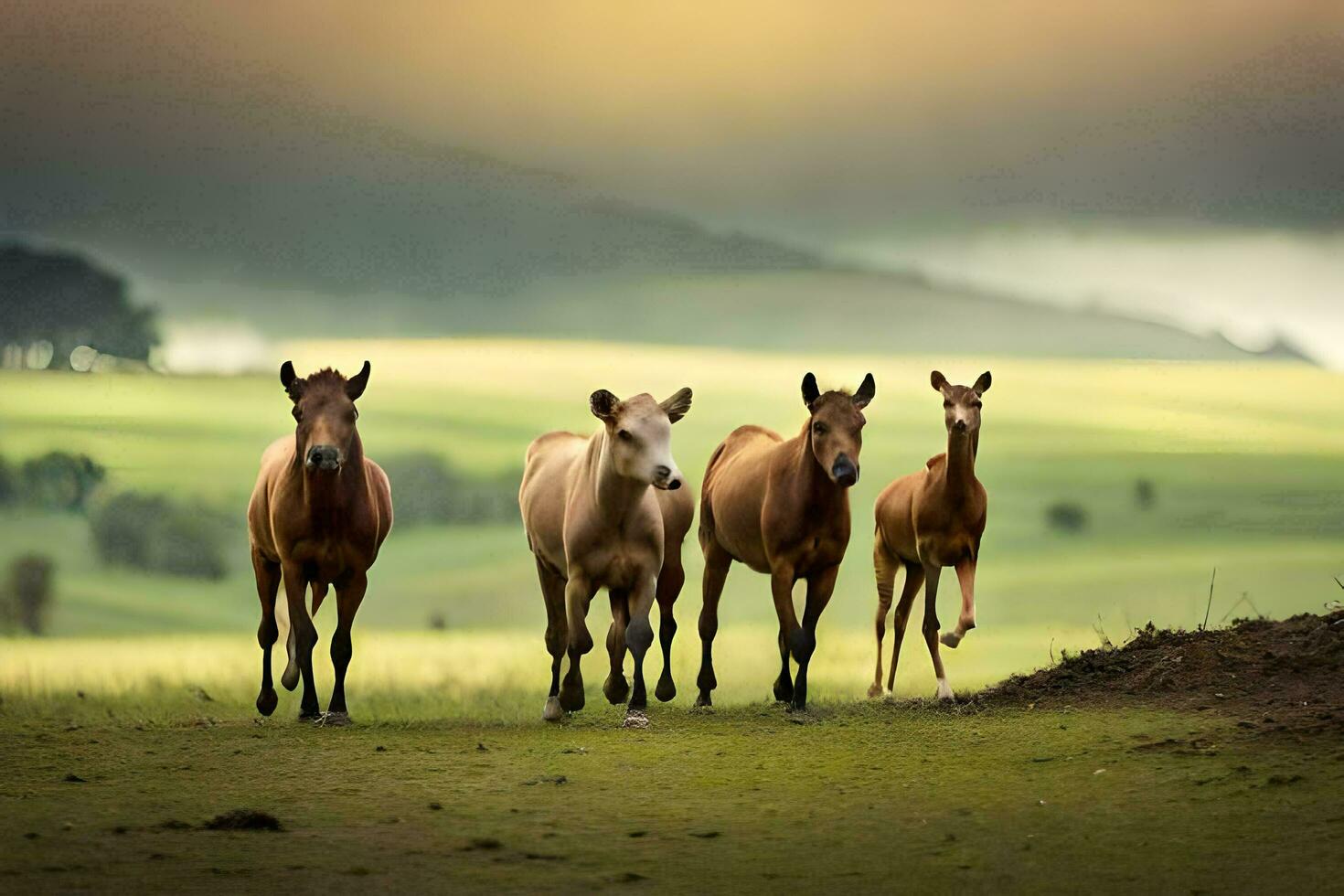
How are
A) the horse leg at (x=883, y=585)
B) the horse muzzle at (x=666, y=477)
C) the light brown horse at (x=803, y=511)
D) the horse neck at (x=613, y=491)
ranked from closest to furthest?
the horse muzzle at (x=666, y=477)
the horse neck at (x=613, y=491)
the light brown horse at (x=803, y=511)
the horse leg at (x=883, y=585)

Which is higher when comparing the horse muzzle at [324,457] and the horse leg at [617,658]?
the horse muzzle at [324,457]

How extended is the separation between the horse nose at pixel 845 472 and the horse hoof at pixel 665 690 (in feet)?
9.11

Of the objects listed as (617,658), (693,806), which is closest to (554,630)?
(617,658)

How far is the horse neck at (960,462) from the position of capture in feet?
49.4

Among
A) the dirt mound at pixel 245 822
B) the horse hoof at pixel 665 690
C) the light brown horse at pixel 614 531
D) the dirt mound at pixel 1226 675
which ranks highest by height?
the light brown horse at pixel 614 531

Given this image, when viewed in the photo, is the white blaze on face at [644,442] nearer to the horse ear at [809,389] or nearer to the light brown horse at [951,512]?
the horse ear at [809,389]

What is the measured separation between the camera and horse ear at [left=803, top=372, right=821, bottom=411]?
45.9ft

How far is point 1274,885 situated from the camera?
827 cm

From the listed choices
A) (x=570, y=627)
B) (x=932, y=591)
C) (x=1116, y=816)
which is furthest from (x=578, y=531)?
(x=1116, y=816)

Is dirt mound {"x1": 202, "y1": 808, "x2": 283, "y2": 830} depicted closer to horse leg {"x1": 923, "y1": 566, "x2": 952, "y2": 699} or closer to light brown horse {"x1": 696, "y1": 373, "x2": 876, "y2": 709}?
light brown horse {"x1": 696, "y1": 373, "x2": 876, "y2": 709}

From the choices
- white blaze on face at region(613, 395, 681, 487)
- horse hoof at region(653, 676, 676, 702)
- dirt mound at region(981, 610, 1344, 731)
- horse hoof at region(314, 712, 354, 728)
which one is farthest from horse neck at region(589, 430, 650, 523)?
dirt mound at region(981, 610, 1344, 731)

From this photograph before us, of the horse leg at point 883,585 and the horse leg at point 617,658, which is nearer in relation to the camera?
the horse leg at point 617,658

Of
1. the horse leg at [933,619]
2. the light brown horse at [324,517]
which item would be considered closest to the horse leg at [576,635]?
the light brown horse at [324,517]

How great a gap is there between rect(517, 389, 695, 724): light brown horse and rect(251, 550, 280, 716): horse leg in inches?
92.8
